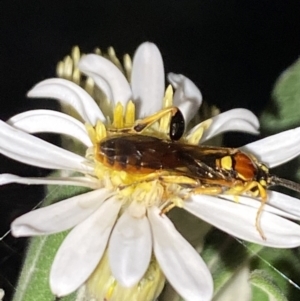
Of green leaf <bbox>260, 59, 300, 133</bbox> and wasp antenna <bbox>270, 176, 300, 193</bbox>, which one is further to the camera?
green leaf <bbox>260, 59, 300, 133</bbox>

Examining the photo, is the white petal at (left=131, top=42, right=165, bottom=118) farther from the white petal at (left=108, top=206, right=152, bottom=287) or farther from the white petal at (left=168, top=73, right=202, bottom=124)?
the white petal at (left=108, top=206, right=152, bottom=287)

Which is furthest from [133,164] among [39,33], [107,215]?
[39,33]

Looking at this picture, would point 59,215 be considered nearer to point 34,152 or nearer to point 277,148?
point 34,152

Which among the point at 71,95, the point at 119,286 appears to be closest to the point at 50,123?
the point at 71,95

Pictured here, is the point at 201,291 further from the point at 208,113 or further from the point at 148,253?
the point at 208,113

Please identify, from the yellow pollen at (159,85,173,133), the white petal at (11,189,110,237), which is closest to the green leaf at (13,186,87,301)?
the white petal at (11,189,110,237)

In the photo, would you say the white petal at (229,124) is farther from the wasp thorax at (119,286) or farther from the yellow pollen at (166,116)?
the wasp thorax at (119,286)

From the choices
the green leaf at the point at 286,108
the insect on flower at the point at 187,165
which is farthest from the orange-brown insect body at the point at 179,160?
the green leaf at the point at 286,108
